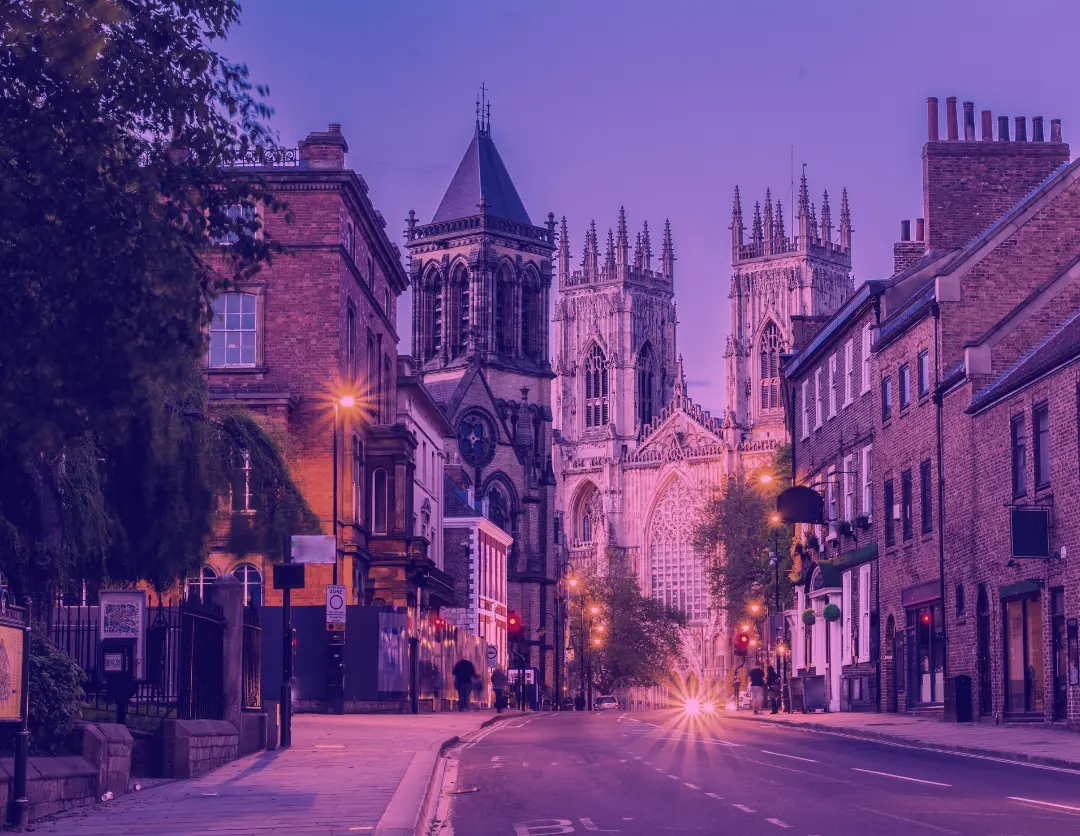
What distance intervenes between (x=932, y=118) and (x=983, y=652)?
49.9ft

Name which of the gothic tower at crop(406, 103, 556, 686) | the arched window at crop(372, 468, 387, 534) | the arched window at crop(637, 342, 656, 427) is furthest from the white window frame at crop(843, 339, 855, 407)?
the arched window at crop(637, 342, 656, 427)

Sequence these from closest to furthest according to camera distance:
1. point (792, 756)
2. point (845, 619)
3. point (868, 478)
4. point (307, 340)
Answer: point (792, 756) < point (868, 478) < point (845, 619) < point (307, 340)

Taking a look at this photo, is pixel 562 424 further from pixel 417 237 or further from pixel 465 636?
pixel 465 636

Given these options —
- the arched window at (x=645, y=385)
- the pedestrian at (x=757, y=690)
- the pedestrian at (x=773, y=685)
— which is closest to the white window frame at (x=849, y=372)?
the pedestrian at (x=773, y=685)

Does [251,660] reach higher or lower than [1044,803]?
higher

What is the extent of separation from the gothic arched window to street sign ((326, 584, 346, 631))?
11845cm

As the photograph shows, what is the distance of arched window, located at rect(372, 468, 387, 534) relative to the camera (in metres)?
60.1

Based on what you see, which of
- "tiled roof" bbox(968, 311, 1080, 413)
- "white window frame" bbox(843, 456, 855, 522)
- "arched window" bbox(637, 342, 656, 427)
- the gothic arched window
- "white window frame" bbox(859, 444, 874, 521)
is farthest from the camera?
"arched window" bbox(637, 342, 656, 427)

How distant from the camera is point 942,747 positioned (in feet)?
93.0

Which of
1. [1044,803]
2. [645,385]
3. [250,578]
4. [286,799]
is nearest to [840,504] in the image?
[250,578]

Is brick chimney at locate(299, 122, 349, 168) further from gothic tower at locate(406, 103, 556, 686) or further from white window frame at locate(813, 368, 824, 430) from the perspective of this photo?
gothic tower at locate(406, 103, 556, 686)

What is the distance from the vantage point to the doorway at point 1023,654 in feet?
115

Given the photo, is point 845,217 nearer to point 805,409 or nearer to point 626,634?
point 626,634

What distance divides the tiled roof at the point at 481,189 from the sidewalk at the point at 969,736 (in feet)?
315
